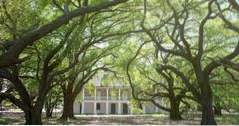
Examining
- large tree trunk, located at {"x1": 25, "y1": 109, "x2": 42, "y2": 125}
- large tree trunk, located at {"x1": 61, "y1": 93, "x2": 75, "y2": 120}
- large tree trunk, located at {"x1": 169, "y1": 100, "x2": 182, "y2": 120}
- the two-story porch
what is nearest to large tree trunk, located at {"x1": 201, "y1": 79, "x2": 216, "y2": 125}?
large tree trunk, located at {"x1": 25, "y1": 109, "x2": 42, "y2": 125}

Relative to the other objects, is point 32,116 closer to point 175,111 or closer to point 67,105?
point 67,105

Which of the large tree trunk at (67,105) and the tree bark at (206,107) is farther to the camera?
the large tree trunk at (67,105)

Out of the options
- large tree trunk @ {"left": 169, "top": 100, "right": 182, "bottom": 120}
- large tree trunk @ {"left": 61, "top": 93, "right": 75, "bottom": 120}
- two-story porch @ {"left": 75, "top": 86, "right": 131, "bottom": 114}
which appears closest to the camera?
large tree trunk @ {"left": 169, "top": 100, "right": 182, "bottom": 120}

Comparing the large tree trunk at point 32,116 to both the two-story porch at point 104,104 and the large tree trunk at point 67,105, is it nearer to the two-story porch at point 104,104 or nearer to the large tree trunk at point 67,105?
the large tree trunk at point 67,105

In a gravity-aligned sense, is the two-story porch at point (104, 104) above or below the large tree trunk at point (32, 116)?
above

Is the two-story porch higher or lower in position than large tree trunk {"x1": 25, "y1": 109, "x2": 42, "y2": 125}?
higher

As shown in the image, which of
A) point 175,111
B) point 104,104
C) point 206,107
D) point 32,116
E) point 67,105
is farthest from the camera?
point 104,104

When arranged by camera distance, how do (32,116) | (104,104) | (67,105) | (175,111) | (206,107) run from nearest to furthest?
(32,116) < (206,107) < (175,111) < (67,105) < (104,104)

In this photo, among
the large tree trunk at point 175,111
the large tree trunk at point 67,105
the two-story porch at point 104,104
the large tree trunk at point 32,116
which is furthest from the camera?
the two-story porch at point 104,104

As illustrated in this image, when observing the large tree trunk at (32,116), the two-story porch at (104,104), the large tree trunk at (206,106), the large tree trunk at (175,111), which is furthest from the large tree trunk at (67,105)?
the two-story porch at (104,104)

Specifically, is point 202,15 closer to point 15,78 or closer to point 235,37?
point 235,37

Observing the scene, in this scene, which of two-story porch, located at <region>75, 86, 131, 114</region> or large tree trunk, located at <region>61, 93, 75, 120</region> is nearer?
large tree trunk, located at <region>61, 93, 75, 120</region>

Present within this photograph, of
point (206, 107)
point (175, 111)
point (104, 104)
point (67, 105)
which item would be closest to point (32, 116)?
point (206, 107)

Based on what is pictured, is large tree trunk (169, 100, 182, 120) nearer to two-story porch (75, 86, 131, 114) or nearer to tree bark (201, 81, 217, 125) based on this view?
tree bark (201, 81, 217, 125)
